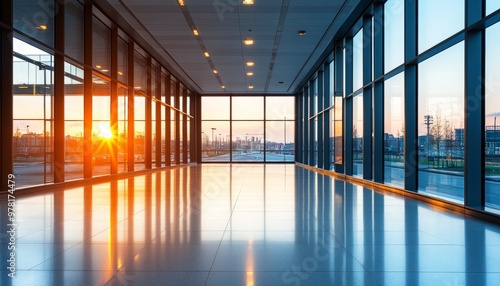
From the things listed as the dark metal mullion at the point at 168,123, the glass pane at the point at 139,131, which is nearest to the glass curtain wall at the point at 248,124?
the dark metal mullion at the point at 168,123

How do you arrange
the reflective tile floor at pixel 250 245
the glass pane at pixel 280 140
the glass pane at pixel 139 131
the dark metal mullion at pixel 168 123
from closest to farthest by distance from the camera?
the reflective tile floor at pixel 250 245
the glass pane at pixel 139 131
the dark metal mullion at pixel 168 123
the glass pane at pixel 280 140

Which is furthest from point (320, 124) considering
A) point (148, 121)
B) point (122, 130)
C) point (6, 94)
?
point (6, 94)

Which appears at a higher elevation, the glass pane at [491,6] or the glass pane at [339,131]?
the glass pane at [491,6]

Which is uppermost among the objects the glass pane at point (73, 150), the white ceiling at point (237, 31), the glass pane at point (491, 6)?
the white ceiling at point (237, 31)

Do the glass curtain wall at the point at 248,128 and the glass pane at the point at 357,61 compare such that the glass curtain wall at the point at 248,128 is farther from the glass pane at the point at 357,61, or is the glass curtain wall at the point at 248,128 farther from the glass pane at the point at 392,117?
the glass pane at the point at 392,117

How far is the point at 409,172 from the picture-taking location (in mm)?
8656

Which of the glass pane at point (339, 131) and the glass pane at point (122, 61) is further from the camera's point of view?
the glass pane at point (122, 61)

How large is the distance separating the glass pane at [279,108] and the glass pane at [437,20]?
20.7 m

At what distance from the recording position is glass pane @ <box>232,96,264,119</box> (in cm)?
2928

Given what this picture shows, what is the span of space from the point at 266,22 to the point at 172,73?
10271 mm

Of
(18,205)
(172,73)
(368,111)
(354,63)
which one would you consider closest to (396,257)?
(18,205)

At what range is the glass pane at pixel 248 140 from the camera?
29.3 m

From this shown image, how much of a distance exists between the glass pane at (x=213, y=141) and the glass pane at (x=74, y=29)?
58.9ft

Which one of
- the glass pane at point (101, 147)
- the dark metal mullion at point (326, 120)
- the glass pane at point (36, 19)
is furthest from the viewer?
the dark metal mullion at point (326, 120)
